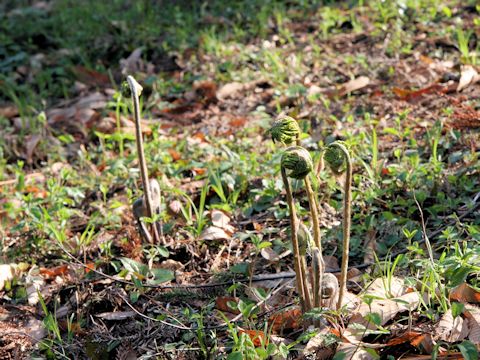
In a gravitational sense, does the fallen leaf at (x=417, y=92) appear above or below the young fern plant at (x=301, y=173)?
below

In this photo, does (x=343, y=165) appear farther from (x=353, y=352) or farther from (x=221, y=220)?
(x=221, y=220)

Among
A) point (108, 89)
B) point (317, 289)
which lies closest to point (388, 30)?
point (108, 89)

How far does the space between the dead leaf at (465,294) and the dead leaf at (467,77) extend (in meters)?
1.79

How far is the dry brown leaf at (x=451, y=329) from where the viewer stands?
2029 millimetres

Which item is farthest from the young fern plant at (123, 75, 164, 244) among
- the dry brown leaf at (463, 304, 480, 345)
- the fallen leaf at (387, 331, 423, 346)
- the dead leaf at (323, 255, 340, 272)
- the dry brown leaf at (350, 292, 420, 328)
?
Answer: the dry brown leaf at (463, 304, 480, 345)

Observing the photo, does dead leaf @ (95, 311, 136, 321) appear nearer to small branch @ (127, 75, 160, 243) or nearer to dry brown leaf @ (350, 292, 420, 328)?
small branch @ (127, 75, 160, 243)

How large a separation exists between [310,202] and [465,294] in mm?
614

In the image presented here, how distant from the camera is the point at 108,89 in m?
4.68

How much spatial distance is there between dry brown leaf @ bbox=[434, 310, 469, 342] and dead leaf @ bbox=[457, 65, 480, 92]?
1.93 meters

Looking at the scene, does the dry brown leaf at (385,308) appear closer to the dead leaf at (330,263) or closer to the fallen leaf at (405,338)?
the fallen leaf at (405,338)

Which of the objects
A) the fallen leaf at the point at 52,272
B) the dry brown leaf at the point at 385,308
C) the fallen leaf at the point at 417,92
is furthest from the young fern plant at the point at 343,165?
the fallen leaf at the point at 417,92

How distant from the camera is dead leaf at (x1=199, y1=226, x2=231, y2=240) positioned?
282 cm

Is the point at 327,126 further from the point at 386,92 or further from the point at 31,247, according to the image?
the point at 31,247

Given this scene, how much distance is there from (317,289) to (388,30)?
2988 millimetres
